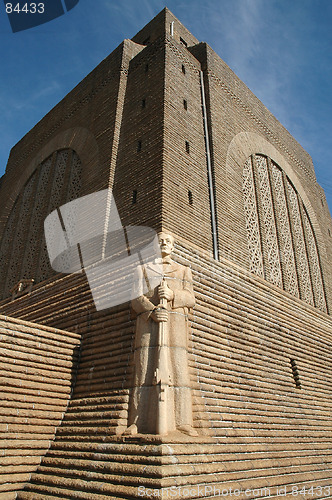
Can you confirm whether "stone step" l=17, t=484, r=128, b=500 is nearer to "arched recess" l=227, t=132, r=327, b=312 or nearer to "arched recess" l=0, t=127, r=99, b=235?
"arched recess" l=227, t=132, r=327, b=312

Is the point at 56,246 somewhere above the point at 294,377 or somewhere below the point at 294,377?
above

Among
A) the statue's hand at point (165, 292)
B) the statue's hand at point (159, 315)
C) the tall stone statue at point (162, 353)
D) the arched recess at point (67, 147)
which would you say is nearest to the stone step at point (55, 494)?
the tall stone statue at point (162, 353)

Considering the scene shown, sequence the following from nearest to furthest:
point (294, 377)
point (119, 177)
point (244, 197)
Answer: point (294, 377), point (119, 177), point (244, 197)

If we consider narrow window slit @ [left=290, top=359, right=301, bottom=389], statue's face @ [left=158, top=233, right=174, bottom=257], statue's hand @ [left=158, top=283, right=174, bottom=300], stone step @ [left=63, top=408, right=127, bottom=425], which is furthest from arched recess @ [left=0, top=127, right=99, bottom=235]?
narrow window slit @ [left=290, top=359, right=301, bottom=389]

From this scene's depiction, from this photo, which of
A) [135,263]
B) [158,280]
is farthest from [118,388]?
[135,263]

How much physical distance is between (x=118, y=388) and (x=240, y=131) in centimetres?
695

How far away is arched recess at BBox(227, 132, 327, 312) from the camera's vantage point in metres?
8.52

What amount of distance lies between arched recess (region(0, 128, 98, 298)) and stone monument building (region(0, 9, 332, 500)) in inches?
2.2

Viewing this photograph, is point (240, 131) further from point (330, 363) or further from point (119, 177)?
point (330, 363)

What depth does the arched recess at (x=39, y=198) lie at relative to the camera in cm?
862

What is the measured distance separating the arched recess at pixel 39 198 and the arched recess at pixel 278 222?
3377 mm

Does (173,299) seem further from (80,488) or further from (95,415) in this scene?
(80,488)

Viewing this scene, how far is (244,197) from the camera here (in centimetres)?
863

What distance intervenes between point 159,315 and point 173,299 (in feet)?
0.99
